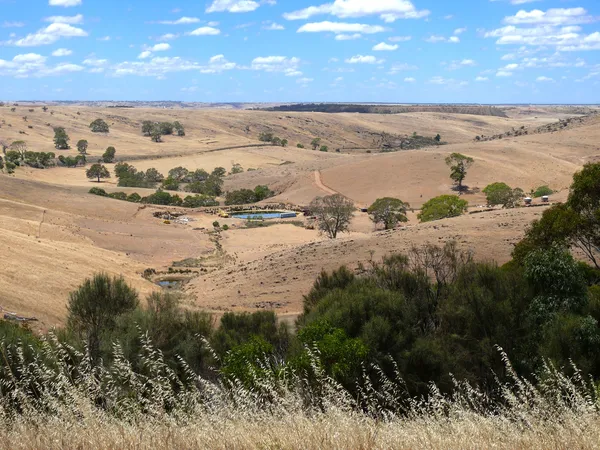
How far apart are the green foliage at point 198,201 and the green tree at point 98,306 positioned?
6017cm

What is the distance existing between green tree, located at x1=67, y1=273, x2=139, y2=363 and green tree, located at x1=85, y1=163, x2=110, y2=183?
80.6 metres

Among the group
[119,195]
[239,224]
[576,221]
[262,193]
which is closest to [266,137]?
[262,193]

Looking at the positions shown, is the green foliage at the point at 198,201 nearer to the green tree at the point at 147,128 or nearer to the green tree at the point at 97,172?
the green tree at the point at 97,172

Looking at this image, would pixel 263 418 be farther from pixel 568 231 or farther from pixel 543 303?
pixel 568 231

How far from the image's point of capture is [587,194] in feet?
74.1

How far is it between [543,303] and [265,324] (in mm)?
7997

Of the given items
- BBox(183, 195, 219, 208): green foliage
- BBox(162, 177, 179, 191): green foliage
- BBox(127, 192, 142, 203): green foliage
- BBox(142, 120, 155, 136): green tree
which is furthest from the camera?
BBox(142, 120, 155, 136): green tree

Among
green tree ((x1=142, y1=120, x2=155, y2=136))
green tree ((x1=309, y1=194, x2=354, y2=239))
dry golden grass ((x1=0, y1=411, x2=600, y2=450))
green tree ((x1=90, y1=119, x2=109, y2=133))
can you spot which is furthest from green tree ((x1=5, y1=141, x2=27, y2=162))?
dry golden grass ((x1=0, y1=411, x2=600, y2=450))

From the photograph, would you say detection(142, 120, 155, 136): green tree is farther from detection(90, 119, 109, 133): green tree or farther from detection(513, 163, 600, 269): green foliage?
detection(513, 163, 600, 269): green foliage

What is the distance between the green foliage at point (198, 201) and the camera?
263ft

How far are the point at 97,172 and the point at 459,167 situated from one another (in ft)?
184

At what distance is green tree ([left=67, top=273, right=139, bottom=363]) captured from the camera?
18.7 m

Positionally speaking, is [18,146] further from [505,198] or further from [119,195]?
[505,198]

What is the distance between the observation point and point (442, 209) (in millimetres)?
56281
